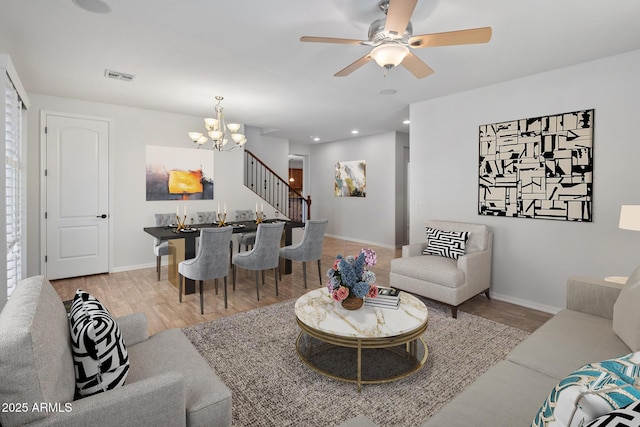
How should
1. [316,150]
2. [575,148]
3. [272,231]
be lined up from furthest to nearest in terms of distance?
[316,150] < [272,231] < [575,148]

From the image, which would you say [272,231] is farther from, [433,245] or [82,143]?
[82,143]

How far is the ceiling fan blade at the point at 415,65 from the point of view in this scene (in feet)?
7.97

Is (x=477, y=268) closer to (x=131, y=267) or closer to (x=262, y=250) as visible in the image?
(x=262, y=250)

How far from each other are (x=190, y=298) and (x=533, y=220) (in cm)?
409

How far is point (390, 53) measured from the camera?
2258 mm

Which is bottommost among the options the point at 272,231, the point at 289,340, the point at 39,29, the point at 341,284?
the point at 289,340

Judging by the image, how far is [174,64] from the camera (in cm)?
346

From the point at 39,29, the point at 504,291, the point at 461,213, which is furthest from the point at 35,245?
the point at 504,291

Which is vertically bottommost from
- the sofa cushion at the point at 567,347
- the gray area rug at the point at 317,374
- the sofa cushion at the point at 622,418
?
the gray area rug at the point at 317,374

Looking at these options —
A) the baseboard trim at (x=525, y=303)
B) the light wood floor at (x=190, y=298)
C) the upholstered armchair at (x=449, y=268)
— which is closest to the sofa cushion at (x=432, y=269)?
the upholstered armchair at (x=449, y=268)

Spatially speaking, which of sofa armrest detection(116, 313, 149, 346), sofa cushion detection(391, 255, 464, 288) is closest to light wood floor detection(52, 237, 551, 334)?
sofa cushion detection(391, 255, 464, 288)

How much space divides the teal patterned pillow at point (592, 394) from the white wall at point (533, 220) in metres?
3.06

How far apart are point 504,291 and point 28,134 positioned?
6.60 metres

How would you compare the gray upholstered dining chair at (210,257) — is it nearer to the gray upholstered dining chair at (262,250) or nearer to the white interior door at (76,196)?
the gray upholstered dining chair at (262,250)
